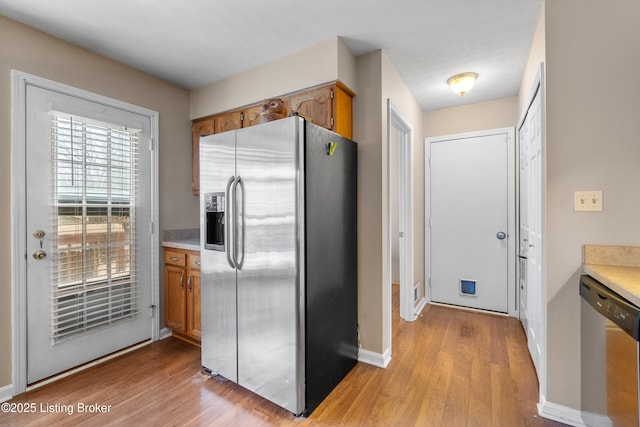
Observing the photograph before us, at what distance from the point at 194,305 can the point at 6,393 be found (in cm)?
121

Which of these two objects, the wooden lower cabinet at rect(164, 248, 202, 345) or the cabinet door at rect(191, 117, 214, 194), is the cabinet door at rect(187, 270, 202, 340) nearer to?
the wooden lower cabinet at rect(164, 248, 202, 345)

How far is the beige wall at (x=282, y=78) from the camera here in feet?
7.02

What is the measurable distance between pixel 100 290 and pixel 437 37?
331cm

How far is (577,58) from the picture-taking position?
5.28ft

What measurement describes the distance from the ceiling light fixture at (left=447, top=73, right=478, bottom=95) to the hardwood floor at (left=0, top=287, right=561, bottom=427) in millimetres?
2399

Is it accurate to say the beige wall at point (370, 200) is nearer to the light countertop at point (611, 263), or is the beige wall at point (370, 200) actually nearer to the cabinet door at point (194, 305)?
the light countertop at point (611, 263)

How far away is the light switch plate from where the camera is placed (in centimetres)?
159

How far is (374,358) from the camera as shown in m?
2.30

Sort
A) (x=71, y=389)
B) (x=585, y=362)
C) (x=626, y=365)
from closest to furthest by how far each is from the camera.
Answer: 1. (x=626, y=365)
2. (x=585, y=362)
3. (x=71, y=389)

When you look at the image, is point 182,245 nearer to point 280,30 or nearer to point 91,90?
point 91,90

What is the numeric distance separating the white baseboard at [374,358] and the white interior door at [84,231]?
6.51ft

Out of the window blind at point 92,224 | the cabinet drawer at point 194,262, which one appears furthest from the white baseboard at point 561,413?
the window blind at point 92,224

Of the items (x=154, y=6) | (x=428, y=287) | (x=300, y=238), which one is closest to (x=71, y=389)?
(x=300, y=238)

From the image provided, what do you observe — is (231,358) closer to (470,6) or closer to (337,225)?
(337,225)
